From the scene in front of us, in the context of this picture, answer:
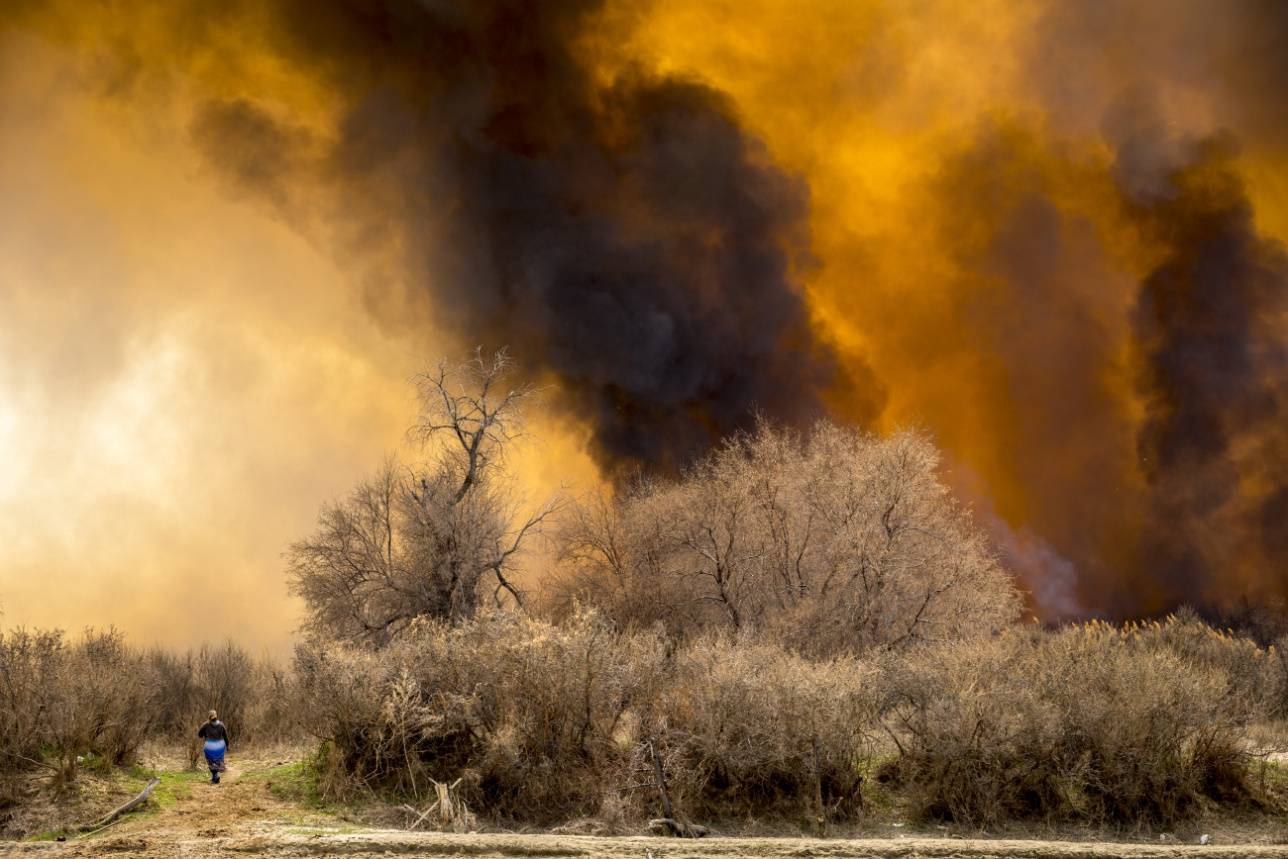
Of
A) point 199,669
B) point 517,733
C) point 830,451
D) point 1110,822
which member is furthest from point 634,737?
point 830,451

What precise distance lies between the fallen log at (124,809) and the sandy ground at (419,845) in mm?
245

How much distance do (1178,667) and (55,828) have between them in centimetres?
2143

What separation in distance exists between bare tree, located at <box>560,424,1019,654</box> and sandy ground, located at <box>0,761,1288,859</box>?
14.3m

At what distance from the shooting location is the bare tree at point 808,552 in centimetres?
3328

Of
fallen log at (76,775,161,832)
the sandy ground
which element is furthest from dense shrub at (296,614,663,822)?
fallen log at (76,775,161,832)

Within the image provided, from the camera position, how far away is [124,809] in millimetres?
17422

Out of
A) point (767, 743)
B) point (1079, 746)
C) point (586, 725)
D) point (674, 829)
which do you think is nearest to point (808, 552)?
point (1079, 746)

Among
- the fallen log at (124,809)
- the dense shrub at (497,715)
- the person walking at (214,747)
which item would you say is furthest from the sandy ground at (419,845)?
the dense shrub at (497,715)

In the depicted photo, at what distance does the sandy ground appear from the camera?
49.6ft

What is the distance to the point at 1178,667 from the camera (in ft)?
68.5

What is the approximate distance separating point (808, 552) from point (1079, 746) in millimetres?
16475

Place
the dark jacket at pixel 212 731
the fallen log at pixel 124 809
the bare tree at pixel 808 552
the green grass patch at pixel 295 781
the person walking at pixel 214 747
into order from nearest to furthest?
the fallen log at pixel 124 809, the green grass patch at pixel 295 781, the person walking at pixel 214 747, the dark jacket at pixel 212 731, the bare tree at pixel 808 552

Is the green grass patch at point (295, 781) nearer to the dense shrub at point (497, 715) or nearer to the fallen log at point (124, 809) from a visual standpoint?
the dense shrub at point (497, 715)

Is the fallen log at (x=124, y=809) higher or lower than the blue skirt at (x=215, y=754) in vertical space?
lower
